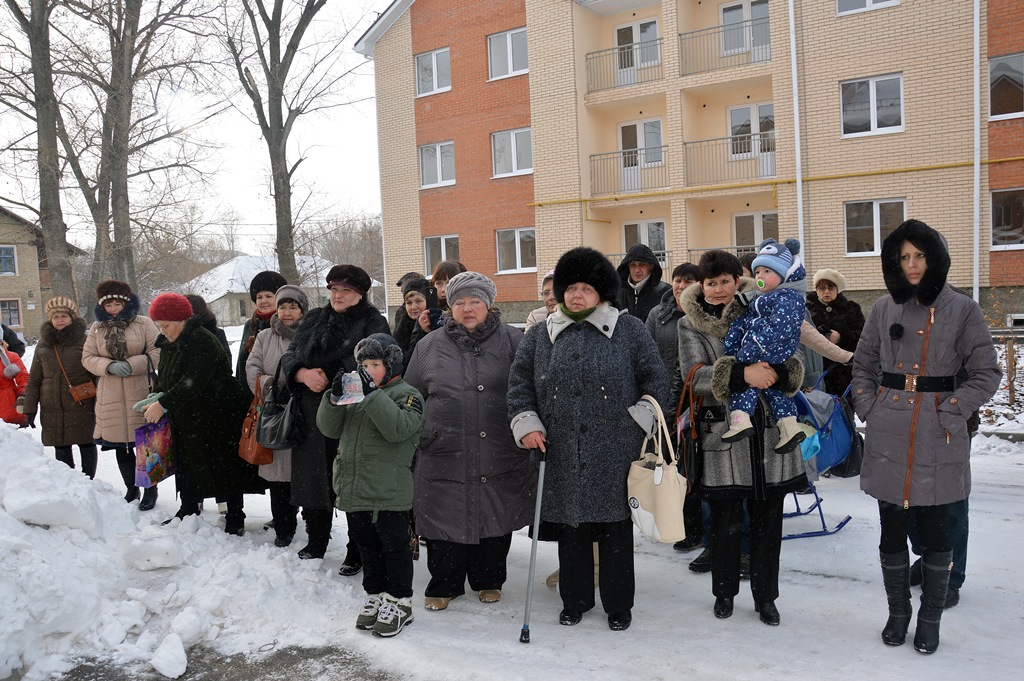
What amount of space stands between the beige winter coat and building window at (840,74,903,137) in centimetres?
1673

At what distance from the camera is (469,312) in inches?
173

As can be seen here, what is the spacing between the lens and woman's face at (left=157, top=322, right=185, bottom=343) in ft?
19.2

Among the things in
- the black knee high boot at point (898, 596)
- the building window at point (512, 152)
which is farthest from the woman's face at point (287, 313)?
the building window at point (512, 152)

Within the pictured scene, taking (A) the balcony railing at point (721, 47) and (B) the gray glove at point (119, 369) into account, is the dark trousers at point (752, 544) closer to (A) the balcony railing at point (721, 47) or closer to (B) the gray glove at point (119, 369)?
(B) the gray glove at point (119, 369)

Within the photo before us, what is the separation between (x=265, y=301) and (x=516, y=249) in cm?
1679

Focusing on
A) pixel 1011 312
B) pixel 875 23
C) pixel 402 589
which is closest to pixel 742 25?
pixel 875 23

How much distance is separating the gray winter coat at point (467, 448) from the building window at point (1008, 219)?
55.2ft

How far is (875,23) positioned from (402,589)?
18137 millimetres

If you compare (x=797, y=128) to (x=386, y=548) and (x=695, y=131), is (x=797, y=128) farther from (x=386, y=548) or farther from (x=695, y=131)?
(x=386, y=548)

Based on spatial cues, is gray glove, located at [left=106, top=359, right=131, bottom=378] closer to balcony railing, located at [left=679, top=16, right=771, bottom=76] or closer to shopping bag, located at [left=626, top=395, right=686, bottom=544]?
shopping bag, located at [left=626, top=395, right=686, bottom=544]

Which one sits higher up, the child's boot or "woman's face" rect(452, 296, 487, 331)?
"woman's face" rect(452, 296, 487, 331)

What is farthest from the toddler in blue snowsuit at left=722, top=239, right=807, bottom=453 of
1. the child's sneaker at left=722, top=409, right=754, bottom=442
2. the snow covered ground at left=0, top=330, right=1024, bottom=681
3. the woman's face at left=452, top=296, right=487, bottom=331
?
the woman's face at left=452, top=296, right=487, bottom=331

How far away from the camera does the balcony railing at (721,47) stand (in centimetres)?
1950

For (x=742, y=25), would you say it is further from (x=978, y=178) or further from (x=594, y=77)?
(x=978, y=178)
